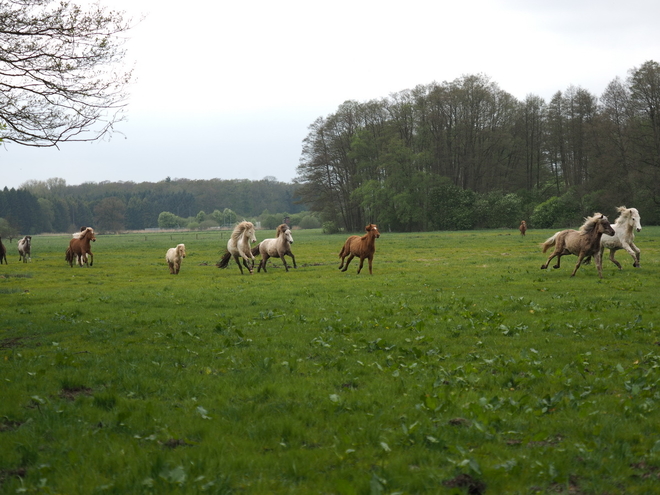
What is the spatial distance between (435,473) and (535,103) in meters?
81.3

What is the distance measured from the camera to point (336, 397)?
251 inches

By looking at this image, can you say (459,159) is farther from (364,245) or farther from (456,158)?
(364,245)

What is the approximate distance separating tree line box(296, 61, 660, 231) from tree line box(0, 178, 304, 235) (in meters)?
66.6

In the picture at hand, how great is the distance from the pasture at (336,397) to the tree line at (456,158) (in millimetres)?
62582

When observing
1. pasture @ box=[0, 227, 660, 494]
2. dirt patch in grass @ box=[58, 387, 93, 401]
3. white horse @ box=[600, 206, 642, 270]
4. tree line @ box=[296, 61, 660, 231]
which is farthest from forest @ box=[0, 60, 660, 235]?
dirt patch in grass @ box=[58, 387, 93, 401]

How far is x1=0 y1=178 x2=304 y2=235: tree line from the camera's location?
149 meters

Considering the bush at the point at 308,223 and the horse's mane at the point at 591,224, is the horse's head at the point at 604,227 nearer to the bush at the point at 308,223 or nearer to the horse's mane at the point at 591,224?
the horse's mane at the point at 591,224

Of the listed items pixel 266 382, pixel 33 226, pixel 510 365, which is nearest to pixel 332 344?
pixel 266 382

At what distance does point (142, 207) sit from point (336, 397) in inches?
7467

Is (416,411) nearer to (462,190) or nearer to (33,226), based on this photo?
(462,190)

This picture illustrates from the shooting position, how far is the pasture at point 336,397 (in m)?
4.62

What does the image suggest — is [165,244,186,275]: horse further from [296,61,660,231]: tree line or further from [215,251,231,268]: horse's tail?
[296,61,660,231]: tree line

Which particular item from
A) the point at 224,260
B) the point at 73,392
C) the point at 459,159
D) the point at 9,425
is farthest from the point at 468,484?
the point at 459,159

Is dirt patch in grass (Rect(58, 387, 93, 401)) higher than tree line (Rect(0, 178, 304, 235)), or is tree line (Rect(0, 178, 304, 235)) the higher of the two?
tree line (Rect(0, 178, 304, 235))
